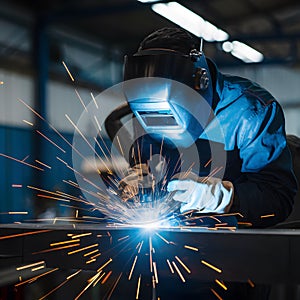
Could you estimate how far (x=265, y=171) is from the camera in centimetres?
132

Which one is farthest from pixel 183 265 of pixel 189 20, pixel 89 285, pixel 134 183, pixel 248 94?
pixel 189 20

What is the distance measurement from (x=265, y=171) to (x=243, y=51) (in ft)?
7.24

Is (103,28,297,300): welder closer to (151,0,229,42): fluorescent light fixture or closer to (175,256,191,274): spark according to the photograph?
(175,256,191,274): spark

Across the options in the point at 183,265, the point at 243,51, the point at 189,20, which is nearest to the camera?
the point at 183,265

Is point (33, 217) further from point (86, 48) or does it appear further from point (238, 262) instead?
point (238, 262)

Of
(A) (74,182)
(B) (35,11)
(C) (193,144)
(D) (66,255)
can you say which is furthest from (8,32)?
(D) (66,255)

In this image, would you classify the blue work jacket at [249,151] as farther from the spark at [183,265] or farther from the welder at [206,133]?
the spark at [183,265]

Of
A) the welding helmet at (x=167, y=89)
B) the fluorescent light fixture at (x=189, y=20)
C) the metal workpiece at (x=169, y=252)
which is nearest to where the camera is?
the metal workpiece at (x=169, y=252)

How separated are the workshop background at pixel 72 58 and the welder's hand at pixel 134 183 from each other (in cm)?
199

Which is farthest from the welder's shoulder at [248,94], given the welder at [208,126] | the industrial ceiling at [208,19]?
the industrial ceiling at [208,19]

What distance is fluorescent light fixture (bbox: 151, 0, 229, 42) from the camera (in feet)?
10.4

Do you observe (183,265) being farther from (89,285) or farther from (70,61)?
(70,61)

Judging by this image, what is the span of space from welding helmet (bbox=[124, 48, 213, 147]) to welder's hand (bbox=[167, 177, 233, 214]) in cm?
13

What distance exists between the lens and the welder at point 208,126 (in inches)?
46.6
